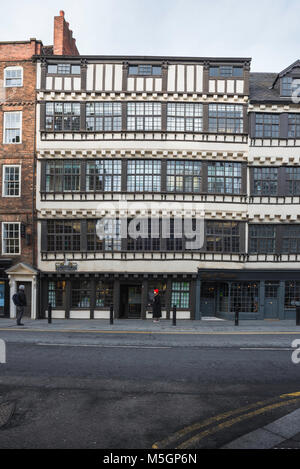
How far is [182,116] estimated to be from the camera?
18.8 m

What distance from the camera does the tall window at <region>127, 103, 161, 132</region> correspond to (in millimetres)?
18797

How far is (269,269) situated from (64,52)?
2008 cm

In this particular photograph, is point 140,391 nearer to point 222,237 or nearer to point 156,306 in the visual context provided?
point 156,306

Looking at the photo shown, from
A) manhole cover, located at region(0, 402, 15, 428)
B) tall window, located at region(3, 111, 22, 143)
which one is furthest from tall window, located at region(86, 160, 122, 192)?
manhole cover, located at region(0, 402, 15, 428)

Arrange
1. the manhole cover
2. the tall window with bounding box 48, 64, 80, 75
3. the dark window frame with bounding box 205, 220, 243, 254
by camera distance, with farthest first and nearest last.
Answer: the tall window with bounding box 48, 64, 80, 75 < the dark window frame with bounding box 205, 220, 243, 254 < the manhole cover

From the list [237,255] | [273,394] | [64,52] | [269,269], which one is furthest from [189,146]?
[273,394]

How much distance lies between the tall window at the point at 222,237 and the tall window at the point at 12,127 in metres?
13.5

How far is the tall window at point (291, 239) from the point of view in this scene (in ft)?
62.4

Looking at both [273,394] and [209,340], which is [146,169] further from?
[273,394]

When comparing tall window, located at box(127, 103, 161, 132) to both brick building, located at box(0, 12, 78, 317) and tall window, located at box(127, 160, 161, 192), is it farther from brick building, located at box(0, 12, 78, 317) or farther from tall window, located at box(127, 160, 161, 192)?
brick building, located at box(0, 12, 78, 317)

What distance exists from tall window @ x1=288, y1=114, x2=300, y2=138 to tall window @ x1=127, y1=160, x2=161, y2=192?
8597mm

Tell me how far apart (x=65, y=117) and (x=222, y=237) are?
12.6m

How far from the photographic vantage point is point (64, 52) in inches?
818
